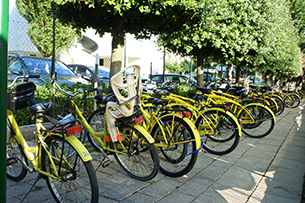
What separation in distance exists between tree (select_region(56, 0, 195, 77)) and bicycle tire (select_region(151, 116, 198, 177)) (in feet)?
7.68

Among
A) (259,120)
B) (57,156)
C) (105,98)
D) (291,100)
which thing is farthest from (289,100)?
(57,156)

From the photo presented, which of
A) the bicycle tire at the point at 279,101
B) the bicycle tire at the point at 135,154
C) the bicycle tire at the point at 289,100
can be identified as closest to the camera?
the bicycle tire at the point at 135,154

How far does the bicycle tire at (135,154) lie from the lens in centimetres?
356

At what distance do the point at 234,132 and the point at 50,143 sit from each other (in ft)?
10.9

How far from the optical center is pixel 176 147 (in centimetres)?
401

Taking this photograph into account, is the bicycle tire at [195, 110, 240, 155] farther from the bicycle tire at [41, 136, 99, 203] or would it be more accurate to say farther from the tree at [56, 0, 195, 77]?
the bicycle tire at [41, 136, 99, 203]

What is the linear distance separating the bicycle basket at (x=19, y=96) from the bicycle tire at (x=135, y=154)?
1.22m

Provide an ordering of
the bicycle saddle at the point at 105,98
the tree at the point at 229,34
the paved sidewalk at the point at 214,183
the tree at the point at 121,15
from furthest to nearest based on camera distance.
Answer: the tree at the point at 229,34
the tree at the point at 121,15
the bicycle saddle at the point at 105,98
the paved sidewalk at the point at 214,183

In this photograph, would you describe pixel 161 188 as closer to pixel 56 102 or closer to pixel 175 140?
pixel 175 140

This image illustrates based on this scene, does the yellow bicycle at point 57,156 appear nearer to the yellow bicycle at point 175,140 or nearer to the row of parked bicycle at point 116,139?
the row of parked bicycle at point 116,139

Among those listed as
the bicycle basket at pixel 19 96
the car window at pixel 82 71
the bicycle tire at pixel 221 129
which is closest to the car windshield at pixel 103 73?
the car window at pixel 82 71

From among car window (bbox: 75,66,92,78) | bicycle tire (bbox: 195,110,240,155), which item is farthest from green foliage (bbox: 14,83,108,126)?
car window (bbox: 75,66,92,78)

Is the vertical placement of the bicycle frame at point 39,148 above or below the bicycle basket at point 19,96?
below

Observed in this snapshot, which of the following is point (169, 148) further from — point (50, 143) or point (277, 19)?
point (277, 19)
